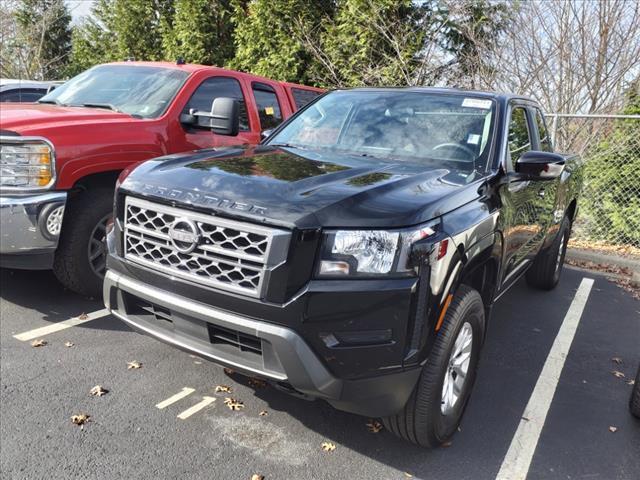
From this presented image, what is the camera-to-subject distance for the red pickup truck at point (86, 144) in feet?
12.0

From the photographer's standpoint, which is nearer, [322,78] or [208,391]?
[208,391]

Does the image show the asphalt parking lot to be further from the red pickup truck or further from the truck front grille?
the truck front grille

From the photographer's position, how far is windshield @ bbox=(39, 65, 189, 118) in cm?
471

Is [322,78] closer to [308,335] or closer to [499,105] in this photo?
[499,105]

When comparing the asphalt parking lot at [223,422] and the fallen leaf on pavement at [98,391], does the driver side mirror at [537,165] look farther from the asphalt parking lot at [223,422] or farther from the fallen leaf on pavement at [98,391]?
the fallen leaf on pavement at [98,391]

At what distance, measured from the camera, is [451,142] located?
3.37 m

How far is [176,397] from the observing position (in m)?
3.13

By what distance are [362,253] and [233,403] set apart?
142 centimetres

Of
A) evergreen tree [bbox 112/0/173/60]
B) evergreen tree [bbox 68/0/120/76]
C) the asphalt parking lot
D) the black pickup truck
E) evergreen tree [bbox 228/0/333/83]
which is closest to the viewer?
the black pickup truck

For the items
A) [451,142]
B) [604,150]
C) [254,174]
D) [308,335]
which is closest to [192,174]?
[254,174]

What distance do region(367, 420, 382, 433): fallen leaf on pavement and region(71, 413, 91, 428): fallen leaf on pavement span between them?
1520mm

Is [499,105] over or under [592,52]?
under

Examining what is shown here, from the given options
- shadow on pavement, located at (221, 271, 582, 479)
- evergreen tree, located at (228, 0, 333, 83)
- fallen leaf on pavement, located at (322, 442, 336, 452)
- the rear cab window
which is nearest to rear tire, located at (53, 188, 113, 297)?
shadow on pavement, located at (221, 271, 582, 479)

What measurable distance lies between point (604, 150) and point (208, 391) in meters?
7.11
